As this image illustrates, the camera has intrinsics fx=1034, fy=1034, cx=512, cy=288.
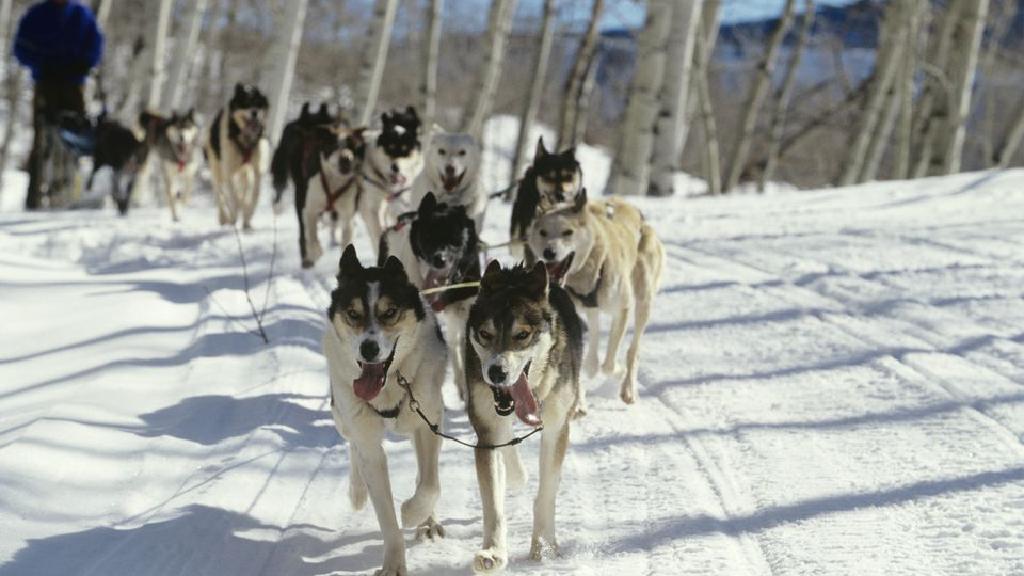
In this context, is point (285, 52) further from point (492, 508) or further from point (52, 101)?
point (492, 508)

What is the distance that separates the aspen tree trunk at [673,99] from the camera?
11.2 metres

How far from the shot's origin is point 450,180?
595cm

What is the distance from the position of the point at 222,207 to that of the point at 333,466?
6.40m

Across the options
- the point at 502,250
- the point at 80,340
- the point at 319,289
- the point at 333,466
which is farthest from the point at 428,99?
the point at 333,466

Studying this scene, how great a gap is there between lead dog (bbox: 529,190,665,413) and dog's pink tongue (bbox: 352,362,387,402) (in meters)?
1.64

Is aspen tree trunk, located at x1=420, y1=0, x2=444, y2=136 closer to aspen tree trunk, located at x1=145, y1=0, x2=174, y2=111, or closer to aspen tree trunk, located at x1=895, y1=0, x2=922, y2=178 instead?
aspen tree trunk, located at x1=145, y1=0, x2=174, y2=111

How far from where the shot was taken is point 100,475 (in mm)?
3627

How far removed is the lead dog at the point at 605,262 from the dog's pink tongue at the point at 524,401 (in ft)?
4.87

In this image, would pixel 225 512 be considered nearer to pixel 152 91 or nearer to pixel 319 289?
pixel 319 289

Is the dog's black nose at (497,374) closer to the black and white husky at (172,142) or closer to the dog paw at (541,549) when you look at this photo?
the dog paw at (541,549)

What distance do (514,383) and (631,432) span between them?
157 centimetres

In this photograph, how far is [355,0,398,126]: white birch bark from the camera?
42.1 feet

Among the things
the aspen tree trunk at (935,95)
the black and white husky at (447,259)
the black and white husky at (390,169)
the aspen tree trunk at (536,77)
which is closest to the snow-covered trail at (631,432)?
the black and white husky at (447,259)

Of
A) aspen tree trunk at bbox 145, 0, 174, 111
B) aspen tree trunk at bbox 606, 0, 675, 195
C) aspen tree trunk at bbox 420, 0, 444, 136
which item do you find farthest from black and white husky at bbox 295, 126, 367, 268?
aspen tree trunk at bbox 420, 0, 444, 136
